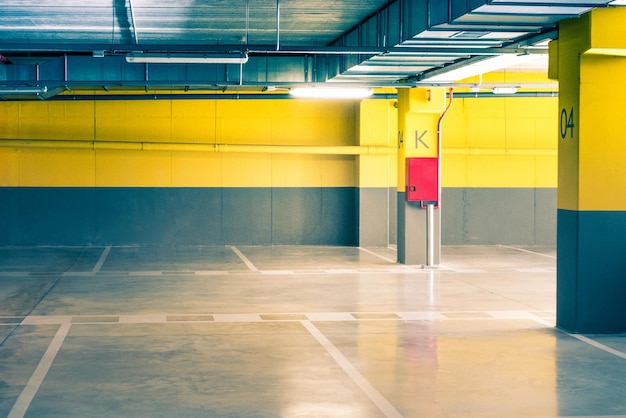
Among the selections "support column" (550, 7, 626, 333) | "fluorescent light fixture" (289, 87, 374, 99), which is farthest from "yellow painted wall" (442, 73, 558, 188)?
"support column" (550, 7, 626, 333)

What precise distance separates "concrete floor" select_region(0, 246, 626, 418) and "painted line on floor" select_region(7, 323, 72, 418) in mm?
17

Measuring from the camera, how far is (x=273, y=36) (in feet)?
47.2

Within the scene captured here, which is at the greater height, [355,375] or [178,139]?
[178,139]

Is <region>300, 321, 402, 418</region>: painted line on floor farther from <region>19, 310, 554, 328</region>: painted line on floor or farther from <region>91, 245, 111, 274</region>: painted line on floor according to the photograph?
<region>91, 245, 111, 274</region>: painted line on floor

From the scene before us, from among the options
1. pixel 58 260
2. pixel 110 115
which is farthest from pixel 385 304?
pixel 110 115

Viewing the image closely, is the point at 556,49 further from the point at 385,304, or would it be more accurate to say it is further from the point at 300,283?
the point at 300,283

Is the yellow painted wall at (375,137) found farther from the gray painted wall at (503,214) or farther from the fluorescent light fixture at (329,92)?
the fluorescent light fixture at (329,92)

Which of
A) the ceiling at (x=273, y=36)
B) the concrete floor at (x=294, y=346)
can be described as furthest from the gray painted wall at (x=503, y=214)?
the ceiling at (x=273, y=36)

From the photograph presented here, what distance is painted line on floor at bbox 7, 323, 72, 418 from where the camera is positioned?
22.0 ft

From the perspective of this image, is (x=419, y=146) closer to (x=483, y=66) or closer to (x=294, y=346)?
(x=483, y=66)

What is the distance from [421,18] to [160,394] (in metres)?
5.35

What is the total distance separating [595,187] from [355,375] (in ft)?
12.6

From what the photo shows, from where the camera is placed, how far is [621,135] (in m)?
9.97

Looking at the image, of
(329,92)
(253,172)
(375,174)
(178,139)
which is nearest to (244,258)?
(253,172)
